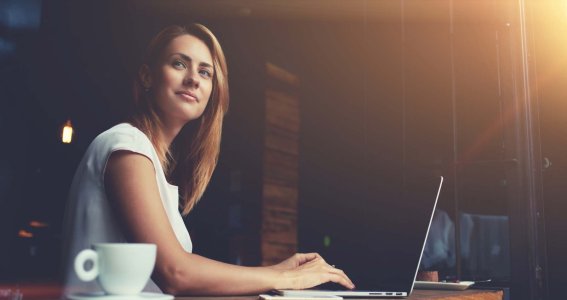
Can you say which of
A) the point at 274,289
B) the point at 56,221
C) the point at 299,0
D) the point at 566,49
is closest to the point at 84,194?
the point at 274,289

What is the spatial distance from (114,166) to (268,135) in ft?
10.6

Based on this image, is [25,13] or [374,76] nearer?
[25,13]

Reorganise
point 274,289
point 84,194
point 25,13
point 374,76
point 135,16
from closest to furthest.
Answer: point 274,289 < point 84,194 < point 25,13 < point 374,76 < point 135,16

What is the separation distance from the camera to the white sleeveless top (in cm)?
126

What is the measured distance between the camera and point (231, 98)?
15.3 feet

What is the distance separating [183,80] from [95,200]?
659mm

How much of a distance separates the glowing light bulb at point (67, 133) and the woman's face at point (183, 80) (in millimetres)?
2160

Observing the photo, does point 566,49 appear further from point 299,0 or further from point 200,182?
point 299,0

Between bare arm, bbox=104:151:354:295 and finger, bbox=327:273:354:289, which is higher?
bare arm, bbox=104:151:354:295

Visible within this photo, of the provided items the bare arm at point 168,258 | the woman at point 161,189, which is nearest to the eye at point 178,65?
the woman at point 161,189

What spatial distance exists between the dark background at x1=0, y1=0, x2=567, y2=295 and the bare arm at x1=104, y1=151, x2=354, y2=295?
0.41 metres

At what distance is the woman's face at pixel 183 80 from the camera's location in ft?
5.91

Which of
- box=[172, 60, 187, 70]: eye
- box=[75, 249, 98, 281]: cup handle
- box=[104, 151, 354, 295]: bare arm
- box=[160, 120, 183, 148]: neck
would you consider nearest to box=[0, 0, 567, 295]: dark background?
box=[104, 151, 354, 295]: bare arm

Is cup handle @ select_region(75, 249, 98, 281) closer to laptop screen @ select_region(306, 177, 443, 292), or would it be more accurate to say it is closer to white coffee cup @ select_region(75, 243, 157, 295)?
white coffee cup @ select_region(75, 243, 157, 295)
